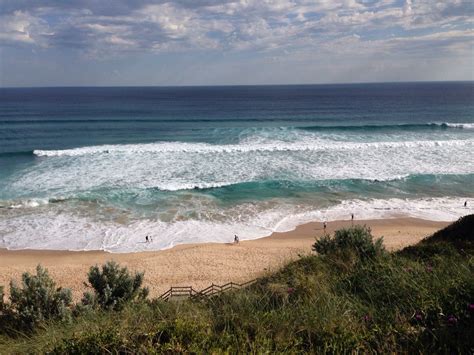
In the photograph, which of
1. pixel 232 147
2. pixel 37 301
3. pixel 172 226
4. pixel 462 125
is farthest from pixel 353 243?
pixel 462 125

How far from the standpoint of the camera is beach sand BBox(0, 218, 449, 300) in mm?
16422

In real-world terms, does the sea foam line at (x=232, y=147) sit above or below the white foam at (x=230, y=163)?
above

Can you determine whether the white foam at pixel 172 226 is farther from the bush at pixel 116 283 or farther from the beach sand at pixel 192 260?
the bush at pixel 116 283

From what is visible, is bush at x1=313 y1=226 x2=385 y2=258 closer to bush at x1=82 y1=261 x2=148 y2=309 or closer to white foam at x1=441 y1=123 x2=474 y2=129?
bush at x1=82 y1=261 x2=148 y2=309

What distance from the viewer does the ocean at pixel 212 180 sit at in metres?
22.0

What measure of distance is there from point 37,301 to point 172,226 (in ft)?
39.7

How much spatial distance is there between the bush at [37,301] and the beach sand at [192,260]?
15.8 feet

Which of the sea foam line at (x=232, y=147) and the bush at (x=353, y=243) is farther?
the sea foam line at (x=232, y=147)

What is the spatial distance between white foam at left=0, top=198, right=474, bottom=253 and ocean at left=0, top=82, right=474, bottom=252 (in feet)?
0.21

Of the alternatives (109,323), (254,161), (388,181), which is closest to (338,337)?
(109,323)

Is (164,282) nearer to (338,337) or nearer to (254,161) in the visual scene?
(338,337)

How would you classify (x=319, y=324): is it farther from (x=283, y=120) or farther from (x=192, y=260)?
(x=283, y=120)

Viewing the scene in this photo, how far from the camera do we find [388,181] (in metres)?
29.1

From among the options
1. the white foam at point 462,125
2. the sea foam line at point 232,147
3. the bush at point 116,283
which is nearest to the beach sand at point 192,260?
the bush at point 116,283
